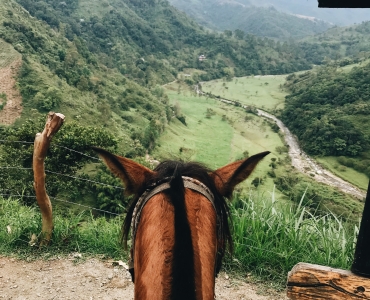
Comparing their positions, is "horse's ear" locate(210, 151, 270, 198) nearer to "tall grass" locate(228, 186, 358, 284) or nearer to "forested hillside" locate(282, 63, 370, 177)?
"tall grass" locate(228, 186, 358, 284)

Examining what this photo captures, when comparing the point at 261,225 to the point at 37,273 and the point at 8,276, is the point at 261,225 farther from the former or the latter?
the point at 8,276

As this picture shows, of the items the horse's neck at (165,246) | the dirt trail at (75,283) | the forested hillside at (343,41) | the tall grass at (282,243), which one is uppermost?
the forested hillside at (343,41)

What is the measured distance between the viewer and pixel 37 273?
10.3 ft

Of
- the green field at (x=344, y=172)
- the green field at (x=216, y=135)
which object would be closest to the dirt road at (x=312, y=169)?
the green field at (x=344, y=172)

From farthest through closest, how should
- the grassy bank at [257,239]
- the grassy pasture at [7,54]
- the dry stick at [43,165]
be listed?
the grassy pasture at [7,54] < the dry stick at [43,165] < the grassy bank at [257,239]

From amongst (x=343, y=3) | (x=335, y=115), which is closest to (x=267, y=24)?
(x=335, y=115)

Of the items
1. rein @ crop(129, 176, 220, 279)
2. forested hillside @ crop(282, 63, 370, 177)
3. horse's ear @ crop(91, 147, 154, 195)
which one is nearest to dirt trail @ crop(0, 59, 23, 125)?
horse's ear @ crop(91, 147, 154, 195)

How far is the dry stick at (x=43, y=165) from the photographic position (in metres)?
3.21

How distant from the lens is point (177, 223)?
3.43 feet

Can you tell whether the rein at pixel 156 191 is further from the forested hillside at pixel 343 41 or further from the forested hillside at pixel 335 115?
the forested hillside at pixel 343 41

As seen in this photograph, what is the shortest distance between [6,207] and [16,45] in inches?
1813

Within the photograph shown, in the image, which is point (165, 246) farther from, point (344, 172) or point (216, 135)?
point (216, 135)

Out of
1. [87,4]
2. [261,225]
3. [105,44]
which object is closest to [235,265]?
[261,225]

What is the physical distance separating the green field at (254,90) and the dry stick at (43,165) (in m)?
64.7
